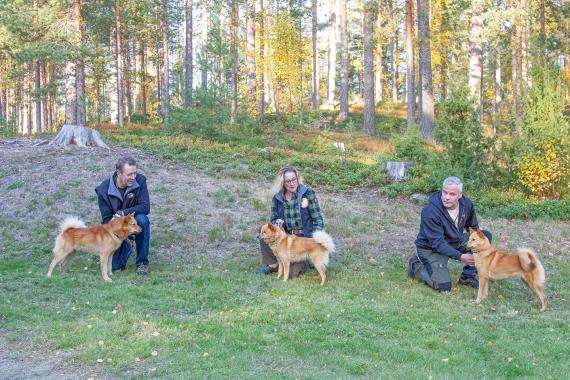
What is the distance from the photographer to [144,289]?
A: 7215 mm

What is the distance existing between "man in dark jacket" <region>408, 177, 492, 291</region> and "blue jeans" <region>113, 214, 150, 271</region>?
13.5 ft

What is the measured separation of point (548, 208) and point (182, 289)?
9.38m

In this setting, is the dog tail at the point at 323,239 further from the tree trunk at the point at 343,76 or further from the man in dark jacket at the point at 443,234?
the tree trunk at the point at 343,76

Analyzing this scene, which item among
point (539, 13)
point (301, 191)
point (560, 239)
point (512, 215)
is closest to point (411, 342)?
point (301, 191)

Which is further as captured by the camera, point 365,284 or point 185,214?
point 185,214

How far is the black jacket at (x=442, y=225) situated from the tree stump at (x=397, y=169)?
7.34m

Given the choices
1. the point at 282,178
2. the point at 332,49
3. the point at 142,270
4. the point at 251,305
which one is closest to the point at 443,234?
the point at 282,178

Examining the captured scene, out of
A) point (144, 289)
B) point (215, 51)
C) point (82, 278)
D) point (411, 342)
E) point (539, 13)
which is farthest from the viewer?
point (539, 13)

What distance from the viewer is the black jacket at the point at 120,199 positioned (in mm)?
8234

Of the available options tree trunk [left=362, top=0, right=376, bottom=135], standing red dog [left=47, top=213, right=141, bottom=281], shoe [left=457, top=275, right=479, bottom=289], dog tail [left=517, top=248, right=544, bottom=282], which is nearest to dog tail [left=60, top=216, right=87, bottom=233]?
standing red dog [left=47, top=213, right=141, bottom=281]

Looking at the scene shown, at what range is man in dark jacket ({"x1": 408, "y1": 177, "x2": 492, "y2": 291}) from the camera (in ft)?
→ 23.7

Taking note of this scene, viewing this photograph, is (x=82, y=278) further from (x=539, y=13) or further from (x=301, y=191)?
(x=539, y=13)

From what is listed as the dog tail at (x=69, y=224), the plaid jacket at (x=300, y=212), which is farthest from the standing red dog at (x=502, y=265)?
the dog tail at (x=69, y=224)

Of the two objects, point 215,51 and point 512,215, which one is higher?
point 215,51
